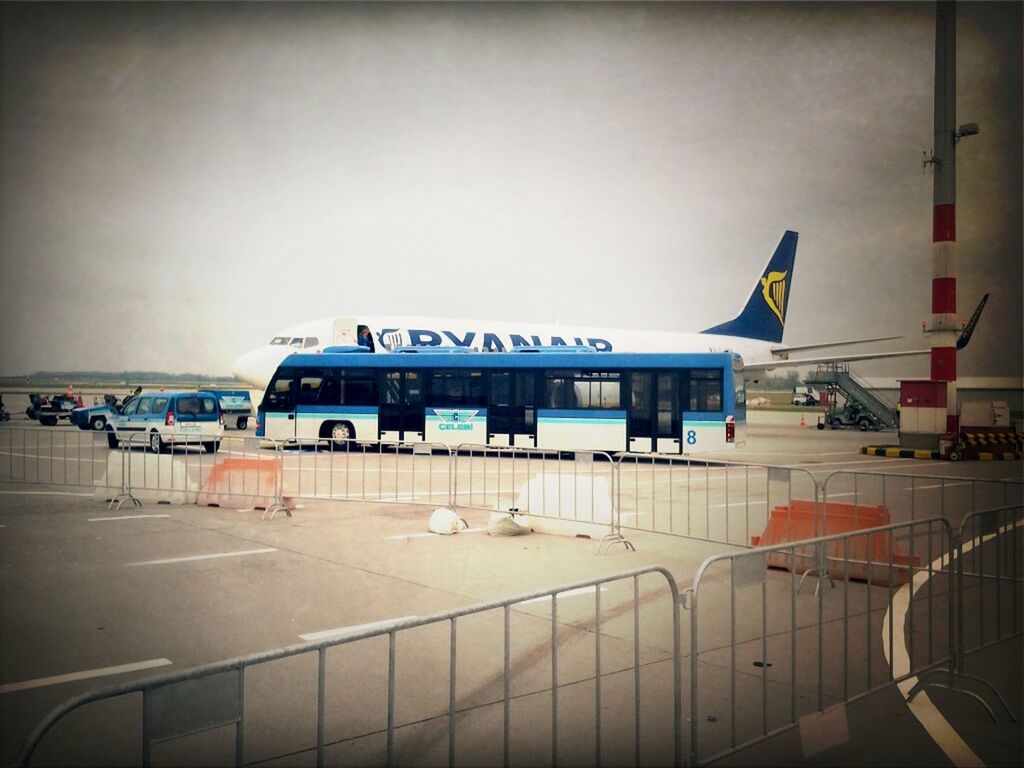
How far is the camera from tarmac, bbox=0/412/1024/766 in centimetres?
358

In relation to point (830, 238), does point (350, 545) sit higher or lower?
lower

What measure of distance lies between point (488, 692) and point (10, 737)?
2420mm

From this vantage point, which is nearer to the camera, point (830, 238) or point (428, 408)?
point (428, 408)

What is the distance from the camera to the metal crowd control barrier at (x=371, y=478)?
10.9 m

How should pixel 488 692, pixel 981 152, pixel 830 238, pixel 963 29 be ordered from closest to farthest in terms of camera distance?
pixel 488 692 → pixel 963 29 → pixel 981 152 → pixel 830 238

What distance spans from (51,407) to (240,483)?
93.6 ft

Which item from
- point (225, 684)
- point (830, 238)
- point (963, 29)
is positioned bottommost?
point (225, 684)

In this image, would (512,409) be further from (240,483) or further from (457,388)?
(240,483)

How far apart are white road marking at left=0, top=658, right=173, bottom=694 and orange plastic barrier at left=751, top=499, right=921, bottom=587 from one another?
5.37 meters

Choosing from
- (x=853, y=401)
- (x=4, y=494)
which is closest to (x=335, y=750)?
(x=4, y=494)

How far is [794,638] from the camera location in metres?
3.81

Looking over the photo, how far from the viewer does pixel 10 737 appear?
365 centimetres

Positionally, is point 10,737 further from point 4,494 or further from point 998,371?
point 998,371

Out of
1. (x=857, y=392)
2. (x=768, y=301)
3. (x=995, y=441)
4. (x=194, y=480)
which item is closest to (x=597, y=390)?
(x=194, y=480)
